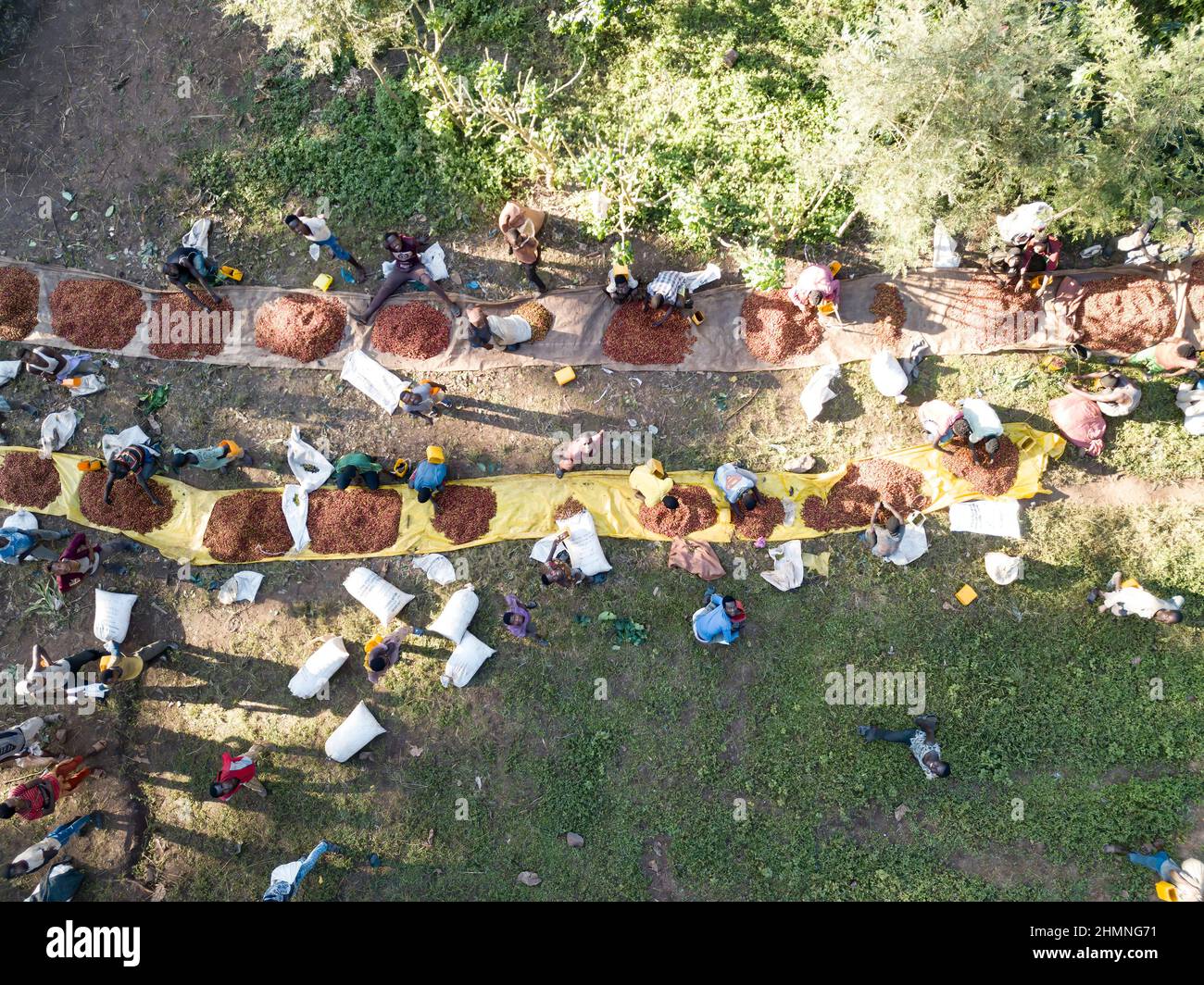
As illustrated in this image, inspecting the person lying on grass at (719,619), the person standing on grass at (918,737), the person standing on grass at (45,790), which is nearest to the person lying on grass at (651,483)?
the person lying on grass at (719,619)

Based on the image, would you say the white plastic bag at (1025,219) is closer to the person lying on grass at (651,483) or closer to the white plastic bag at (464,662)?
the person lying on grass at (651,483)

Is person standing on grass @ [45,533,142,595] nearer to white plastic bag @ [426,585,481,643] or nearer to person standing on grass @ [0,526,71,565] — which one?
person standing on grass @ [0,526,71,565]

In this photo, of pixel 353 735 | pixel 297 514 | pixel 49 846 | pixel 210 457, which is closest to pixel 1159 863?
pixel 353 735

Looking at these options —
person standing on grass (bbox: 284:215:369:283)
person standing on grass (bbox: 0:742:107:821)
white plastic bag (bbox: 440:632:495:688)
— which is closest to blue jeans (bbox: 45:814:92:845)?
person standing on grass (bbox: 0:742:107:821)

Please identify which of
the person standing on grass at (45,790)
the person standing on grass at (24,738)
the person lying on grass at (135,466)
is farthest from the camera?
the person lying on grass at (135,466)
